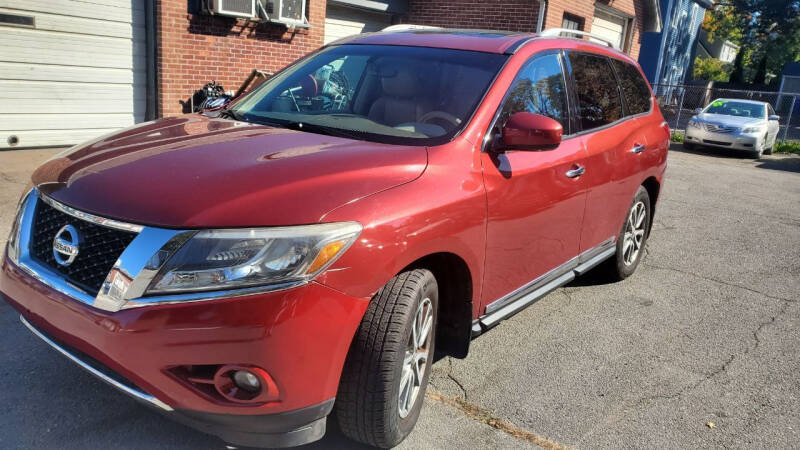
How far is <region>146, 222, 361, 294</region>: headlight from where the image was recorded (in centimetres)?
227

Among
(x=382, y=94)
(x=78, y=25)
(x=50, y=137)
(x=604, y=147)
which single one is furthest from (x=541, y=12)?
(x=382, y=94)

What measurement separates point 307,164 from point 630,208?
3.26 meters

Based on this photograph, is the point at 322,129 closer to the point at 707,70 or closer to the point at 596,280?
the point at 596,280

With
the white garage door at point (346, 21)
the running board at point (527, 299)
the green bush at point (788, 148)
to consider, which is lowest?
the green bush at point (788, 148)

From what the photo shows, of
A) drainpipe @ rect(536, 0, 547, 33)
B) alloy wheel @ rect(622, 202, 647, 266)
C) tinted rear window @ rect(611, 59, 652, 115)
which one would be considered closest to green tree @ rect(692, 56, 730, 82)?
drainpipe @ rect(536, 0, 547, 33)

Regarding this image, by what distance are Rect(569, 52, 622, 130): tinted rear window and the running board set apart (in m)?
0.92

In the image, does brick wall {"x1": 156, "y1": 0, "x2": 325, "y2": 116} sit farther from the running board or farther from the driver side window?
the running board

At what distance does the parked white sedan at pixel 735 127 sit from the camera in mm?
16656

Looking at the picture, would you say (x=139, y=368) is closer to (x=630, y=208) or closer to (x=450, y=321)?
(x=450, y=321)

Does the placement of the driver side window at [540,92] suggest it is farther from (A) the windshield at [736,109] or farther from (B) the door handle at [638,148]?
(A) the windshield at [736,109]

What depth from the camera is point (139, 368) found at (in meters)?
2.33

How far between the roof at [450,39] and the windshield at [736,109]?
623 inches

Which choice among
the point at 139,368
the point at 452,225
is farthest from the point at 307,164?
the point at 139,368

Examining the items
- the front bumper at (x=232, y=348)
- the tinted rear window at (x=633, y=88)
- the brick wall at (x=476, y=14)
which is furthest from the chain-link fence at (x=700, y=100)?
the front bumper at (x=232, y=348)
